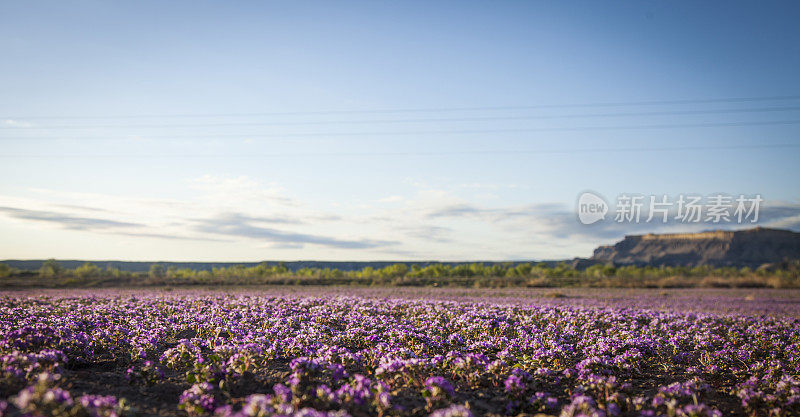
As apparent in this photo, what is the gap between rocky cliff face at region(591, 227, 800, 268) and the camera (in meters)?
156

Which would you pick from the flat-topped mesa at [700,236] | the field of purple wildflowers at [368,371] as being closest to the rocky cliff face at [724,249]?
the flat-topped mesa at [700,236]

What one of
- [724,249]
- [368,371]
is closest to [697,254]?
[724,249]

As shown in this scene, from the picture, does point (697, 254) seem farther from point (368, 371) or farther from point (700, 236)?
point (368, 371)

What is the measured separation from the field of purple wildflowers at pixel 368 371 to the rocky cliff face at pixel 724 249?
177328mm

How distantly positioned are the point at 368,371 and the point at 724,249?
20195 centimetres

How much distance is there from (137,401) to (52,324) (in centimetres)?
639

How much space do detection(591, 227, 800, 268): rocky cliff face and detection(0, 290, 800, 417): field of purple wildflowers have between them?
17733 cm

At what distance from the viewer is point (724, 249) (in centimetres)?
16538

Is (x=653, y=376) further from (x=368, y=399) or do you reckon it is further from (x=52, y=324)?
(x=52, y=324)

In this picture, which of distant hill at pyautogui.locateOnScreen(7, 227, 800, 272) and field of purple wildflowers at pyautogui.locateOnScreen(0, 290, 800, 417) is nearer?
field of purple wildflowers at pyautogui.locateOnScreen(0, 290, 800, 417)

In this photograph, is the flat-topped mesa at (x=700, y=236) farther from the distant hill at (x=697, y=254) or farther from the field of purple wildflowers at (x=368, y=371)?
the field of purple wildflowers at (x=368, y=371)

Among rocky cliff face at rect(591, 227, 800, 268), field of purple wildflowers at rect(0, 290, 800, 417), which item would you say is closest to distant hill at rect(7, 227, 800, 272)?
rocky cliff face at rect(591, 227, 800, 268)

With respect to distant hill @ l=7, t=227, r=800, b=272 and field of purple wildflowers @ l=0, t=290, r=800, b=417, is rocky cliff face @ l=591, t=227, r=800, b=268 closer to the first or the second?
distant hill @ l=7, t=227, r=800, b=272

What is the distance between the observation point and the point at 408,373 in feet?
24.7
